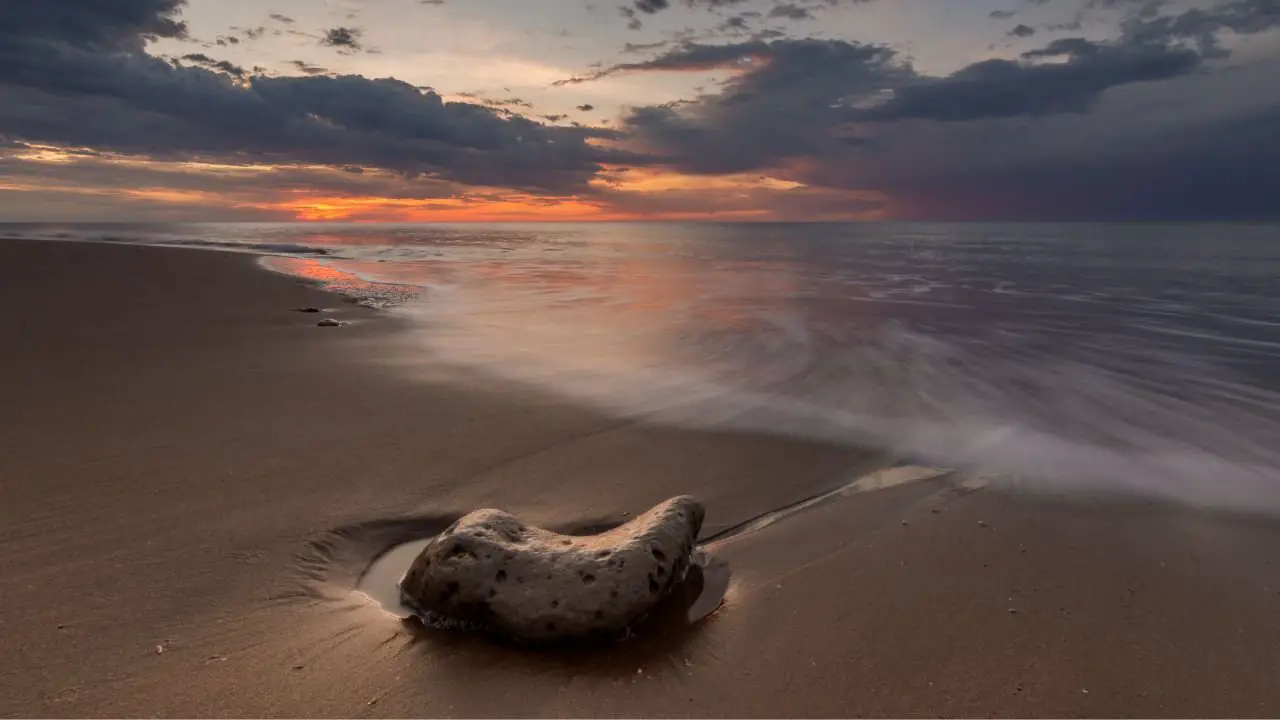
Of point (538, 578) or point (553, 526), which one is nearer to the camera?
point (538, 578)

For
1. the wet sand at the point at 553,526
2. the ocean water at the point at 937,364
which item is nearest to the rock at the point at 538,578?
the wet sand at the point at 553,526

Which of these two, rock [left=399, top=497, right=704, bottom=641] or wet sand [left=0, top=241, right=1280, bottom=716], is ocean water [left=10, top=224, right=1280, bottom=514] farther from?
rock [left=399, top=497, right=704, bottom=641]

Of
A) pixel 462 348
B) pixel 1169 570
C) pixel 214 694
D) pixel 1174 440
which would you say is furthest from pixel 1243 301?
pixel 214 694

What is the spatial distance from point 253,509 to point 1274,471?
7609 mm

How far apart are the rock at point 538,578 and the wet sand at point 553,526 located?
127 mm

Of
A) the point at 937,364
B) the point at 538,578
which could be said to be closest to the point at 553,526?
the point at 538,578

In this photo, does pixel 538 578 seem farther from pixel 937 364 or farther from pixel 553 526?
pixel 937 364

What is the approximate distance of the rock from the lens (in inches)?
117

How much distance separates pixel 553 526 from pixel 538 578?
113 centimetres

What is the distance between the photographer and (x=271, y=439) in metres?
5.28

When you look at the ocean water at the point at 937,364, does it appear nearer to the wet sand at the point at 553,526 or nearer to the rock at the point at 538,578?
the wet sand at the point at 553,526

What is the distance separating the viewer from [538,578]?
3.06 m

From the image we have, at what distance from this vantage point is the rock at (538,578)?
2.96 m

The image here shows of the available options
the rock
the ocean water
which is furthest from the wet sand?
the ocean water
